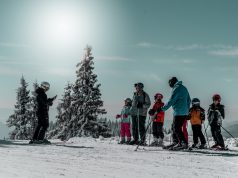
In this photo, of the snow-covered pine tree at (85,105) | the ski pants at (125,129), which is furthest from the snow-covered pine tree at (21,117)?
the ski pants at (125,129)

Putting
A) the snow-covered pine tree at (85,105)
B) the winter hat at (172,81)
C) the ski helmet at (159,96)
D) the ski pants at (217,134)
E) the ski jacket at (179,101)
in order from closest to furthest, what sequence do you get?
the ski jacket at (179,101), the winter hat at (172,81), the ski pants at (217,134), the ski helmet at (159,96), the snow-covered pine tree at (85,105)

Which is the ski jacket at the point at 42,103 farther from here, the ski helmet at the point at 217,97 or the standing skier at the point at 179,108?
the ski helmet at the point at 217,97

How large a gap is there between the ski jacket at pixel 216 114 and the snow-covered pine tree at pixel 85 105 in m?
24.2

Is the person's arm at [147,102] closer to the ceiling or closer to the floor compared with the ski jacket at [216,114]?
closer to the ceiling

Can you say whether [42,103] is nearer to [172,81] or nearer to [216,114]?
[172,81]

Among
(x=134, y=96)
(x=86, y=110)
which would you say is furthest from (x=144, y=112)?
(x=86, y=110)

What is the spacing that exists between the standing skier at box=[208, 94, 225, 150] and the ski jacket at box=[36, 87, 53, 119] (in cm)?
555

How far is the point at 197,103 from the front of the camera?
44.1ft

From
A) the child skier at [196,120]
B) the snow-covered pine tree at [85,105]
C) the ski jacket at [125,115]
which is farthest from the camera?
the snow-covered pine tree at [85,105]

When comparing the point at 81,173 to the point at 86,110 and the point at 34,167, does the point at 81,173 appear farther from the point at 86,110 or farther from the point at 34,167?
the point at 86,110

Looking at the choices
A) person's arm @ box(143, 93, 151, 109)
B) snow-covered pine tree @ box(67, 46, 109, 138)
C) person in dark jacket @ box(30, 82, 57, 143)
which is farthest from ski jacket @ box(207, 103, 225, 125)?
snow-covered pine tree @ box(67, 46, 109, 138)

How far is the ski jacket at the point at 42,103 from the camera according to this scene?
41.4 feet

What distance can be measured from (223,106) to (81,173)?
8981 mm

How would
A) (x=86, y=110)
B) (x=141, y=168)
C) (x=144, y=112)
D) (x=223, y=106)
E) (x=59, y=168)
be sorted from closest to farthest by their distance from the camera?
(x=59, y=168) → (x=141, y=168) → (x=223, y=106) → (x=144, y=112) → (x=86, y=110)
